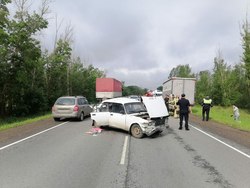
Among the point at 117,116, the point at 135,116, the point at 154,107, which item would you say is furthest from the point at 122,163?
the point at 117,116

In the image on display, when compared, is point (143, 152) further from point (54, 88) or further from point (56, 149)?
point (54, 88)

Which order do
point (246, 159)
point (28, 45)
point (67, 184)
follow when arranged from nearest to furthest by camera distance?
point (67, 184)
point (246, 159)
point (28, 45)

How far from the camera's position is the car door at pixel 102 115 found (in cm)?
1565

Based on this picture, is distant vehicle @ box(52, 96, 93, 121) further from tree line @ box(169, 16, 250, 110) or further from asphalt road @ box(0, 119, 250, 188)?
tree line @ box(169, 16, 250, 110)

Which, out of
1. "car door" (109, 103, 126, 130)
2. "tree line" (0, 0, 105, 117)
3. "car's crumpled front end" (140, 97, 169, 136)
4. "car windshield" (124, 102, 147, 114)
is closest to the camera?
"car's crumpled front end" (140, 97, 169, 136)

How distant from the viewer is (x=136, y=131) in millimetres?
14039

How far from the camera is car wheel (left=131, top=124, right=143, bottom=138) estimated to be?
13849 millimetres

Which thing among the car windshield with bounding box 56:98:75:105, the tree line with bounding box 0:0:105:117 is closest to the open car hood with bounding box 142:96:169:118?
the car windshield with bounding box 56:98:75:105

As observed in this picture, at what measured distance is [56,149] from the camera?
10711 mm

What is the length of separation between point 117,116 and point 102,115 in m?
0.97

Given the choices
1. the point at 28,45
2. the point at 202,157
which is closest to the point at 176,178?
the point at 202,157

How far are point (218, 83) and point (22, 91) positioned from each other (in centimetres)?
3625

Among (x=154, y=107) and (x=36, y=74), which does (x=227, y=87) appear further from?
(x=154, y=107)

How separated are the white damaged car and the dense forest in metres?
14.1
